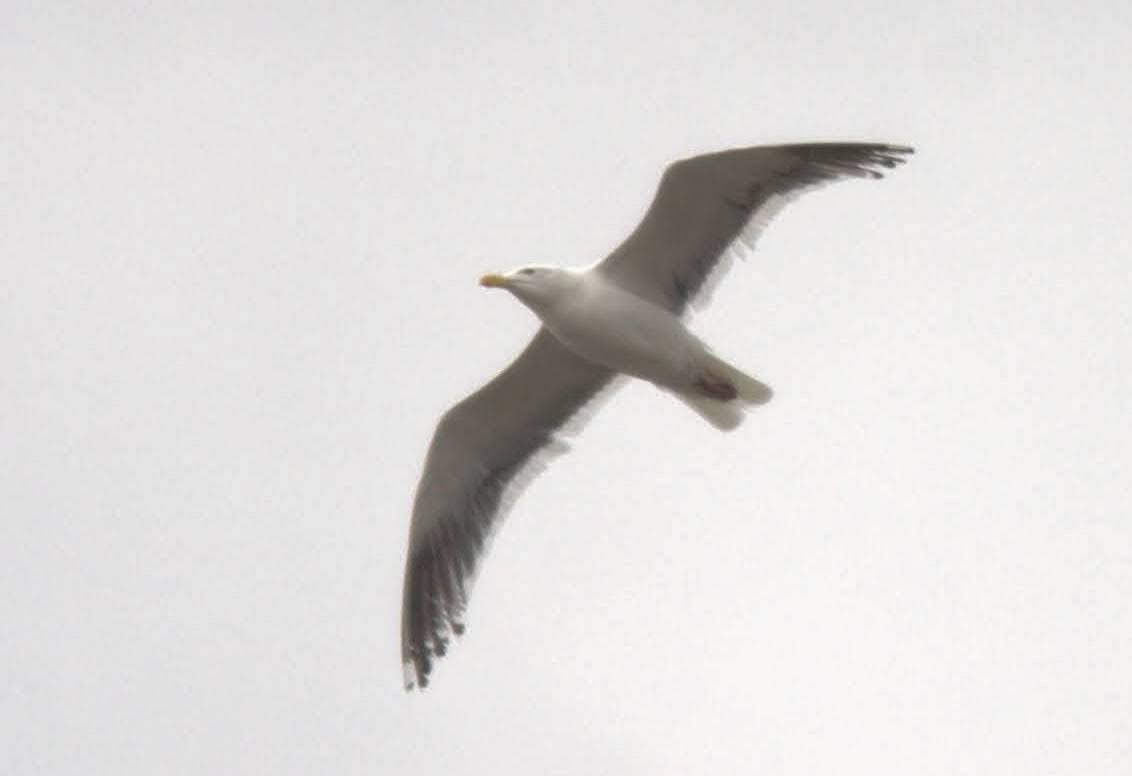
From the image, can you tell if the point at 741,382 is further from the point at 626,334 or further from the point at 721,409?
the point at 626,334

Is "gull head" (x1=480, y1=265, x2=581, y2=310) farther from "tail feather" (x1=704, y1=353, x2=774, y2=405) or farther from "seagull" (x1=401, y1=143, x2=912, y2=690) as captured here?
"tail feather" (x1=704, y1=353, x2=774, y2=405)

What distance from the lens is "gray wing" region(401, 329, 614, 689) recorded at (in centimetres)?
1455

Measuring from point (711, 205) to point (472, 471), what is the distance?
8.15ft

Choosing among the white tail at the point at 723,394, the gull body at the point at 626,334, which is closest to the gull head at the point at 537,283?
the gull body at the point at 626,334

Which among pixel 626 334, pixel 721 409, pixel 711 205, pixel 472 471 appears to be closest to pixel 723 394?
pixel 721 409

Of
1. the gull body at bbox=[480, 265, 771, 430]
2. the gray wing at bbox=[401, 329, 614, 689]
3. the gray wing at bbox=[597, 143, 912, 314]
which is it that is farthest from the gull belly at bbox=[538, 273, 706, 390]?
the gray wing at bbox=[401, 329, 614, 689]

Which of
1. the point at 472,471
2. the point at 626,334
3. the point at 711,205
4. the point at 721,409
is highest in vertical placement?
the point at 711,205

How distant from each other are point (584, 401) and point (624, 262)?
1.28 m

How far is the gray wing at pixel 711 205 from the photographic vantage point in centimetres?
1325

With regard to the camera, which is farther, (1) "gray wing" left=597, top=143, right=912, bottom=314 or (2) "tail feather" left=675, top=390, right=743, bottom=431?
(2) "tail feather" left=675, top=390, right=743, bottom=431

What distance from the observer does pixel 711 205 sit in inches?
533

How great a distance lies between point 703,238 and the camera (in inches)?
539

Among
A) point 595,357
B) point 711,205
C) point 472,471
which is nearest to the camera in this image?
point 711,205

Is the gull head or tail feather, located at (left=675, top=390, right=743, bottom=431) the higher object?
the gull head
